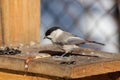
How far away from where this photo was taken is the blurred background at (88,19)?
365cm

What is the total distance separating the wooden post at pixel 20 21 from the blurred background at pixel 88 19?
46cm

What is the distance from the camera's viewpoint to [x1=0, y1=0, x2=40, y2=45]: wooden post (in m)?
3.09

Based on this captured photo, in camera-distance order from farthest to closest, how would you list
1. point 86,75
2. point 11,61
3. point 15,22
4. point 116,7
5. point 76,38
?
point 116,7, point 15,22, point 76,38, point 11,61, point 86,75

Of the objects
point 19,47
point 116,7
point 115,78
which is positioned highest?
point 116,7

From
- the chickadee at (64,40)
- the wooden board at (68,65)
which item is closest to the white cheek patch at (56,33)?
the chickadee at (64,40)

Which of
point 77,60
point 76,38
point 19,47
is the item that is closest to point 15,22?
point 19,47

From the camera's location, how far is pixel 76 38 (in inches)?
112

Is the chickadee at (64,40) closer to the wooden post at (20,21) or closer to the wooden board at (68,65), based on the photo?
the wooden board at (68,65)

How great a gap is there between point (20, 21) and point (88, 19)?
706 millimetres

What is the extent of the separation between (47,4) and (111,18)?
16.6 inches

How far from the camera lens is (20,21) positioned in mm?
3133

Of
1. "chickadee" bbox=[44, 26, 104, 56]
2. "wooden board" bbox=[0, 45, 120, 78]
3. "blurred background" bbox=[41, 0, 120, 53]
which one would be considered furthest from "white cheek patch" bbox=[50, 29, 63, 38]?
"blurred background" bbox=[41, 0, 120, 53]

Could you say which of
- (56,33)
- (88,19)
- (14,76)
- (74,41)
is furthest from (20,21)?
(88,19)

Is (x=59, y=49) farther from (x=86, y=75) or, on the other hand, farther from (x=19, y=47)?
(x=86, y=75)
